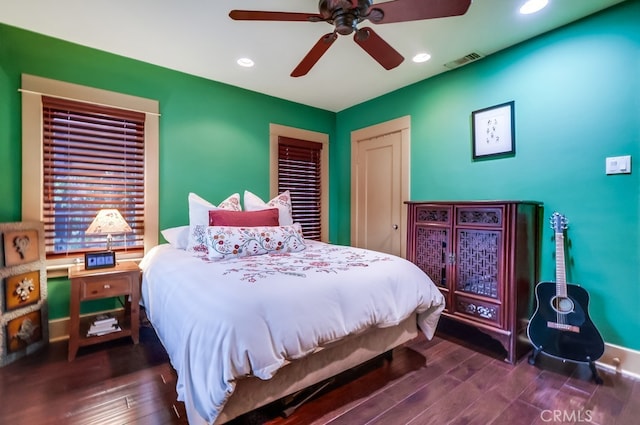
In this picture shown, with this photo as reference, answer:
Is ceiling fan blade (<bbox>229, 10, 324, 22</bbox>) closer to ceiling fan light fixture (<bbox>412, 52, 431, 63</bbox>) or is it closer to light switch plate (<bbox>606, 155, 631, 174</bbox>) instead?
ceiling fan light fixture (<bbox>412, 52, 431, 63</bbox>)

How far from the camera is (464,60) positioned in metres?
2.71

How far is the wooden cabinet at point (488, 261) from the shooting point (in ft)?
6.99

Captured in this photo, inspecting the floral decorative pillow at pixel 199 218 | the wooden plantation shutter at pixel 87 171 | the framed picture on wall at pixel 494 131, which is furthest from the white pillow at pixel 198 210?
the framed picture on wall at pixel 494 131

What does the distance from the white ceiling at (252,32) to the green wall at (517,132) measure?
0.16m

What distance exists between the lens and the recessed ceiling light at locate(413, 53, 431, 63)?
8.60 feet

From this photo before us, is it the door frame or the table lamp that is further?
the door frame

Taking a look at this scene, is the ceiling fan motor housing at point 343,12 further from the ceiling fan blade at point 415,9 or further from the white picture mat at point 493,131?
the white picture mat at point 493,131

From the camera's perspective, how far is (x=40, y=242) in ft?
7.50

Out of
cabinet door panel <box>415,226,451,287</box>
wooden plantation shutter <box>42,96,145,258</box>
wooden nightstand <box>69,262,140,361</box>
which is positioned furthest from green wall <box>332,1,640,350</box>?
wooden plantation shutter <box>42,96,145,258</box>

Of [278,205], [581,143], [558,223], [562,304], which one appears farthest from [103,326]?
[581,143]

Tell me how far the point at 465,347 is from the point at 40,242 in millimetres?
3462

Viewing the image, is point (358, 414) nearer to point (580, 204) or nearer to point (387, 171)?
point (580, 204)

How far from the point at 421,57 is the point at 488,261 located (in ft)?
6.14

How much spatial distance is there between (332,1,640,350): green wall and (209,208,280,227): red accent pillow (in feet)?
6.28
